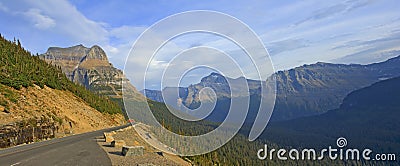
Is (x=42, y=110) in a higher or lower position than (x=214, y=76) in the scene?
lower

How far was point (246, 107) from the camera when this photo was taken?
1009 centimetres

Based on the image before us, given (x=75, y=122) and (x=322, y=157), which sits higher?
(x=75, y=122)

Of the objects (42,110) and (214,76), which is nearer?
(214,76)

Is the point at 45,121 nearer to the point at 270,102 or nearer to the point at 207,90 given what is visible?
the point at 207,90

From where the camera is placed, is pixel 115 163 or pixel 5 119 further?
pixel 5 119

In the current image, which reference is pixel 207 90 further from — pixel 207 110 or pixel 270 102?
pixel 270 102

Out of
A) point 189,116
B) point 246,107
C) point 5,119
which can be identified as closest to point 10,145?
point 5,119

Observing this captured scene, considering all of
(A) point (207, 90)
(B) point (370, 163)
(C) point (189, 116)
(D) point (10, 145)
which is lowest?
(B) point (370, 163)

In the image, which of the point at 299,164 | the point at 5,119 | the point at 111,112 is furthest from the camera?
the point at 299,164

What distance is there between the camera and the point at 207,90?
14062 millimetres

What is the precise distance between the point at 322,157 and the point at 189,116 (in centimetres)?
17465

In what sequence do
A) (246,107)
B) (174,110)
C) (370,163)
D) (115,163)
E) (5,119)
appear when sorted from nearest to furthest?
(246,107)
(174,110)
(115,163)
(5,119)
(370,163)

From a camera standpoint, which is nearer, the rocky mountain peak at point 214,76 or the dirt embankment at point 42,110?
the rocky mountain peak at point 214,76

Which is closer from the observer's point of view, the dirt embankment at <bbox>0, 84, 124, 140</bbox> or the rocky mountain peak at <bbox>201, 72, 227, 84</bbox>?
the rocky mountain peak at <bbox>201, 72, 227, 84</bbox>
